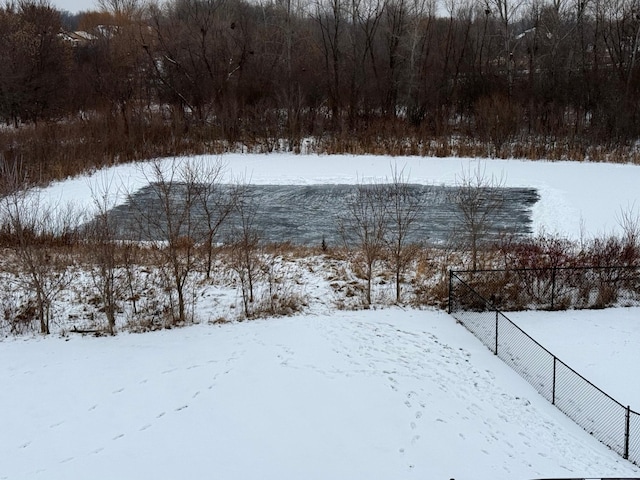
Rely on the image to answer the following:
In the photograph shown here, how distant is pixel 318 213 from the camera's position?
845 inches

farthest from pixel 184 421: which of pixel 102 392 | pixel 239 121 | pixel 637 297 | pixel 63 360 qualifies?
pixel 239 121

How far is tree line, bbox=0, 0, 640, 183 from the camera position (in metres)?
32.2

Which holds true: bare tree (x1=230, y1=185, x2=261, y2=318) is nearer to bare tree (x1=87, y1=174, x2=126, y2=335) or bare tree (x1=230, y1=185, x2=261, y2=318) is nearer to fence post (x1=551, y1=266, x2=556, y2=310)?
bare tree (x1=87, y1=174, x2=126, y2=335)

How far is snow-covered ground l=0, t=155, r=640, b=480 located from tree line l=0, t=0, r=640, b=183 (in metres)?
20.2

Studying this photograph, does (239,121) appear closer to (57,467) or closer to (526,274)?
(526,274)

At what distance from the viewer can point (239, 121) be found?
34188 mm

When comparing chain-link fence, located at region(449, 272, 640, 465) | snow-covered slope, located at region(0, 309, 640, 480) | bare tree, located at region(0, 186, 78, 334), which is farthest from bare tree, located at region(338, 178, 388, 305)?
bare tree, located at region(0, 186, 78, 334)

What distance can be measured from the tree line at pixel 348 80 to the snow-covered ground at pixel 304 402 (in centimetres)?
2023

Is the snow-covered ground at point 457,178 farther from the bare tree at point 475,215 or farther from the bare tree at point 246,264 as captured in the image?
the bare tree at point 246,264

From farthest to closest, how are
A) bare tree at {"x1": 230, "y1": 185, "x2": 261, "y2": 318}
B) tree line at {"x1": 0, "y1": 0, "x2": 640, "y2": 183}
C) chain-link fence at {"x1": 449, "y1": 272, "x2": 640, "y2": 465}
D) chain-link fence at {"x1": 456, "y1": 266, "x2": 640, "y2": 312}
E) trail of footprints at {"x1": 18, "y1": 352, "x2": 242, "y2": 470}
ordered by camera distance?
tree line at {"x1": 0, "y1": 0, "x2": 640, "y2": 183}, chain-link fence at {"x1": 456, "y1": 266, "x2": 640, "y2": 312}, bare tree at {"x1": 230, "y1": 185, "x2": 261, "y2": 318}, chain-link fence at {"x1": 449, "y1": 272, "x2": 640, "y2": 465}, trail of footprints at {"x1": 18, "y1": 352, "x2": 242, "y2": 470}

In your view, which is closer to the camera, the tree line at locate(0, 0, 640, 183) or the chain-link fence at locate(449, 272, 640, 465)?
the chain-link fence at locate(449, 272, 640, 465)

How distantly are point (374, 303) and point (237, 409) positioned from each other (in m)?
5.18

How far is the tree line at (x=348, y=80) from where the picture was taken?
32.2m

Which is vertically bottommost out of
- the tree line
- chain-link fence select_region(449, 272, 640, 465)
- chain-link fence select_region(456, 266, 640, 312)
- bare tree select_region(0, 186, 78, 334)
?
chain-link fence select_region(449, 272, 640, 465)
